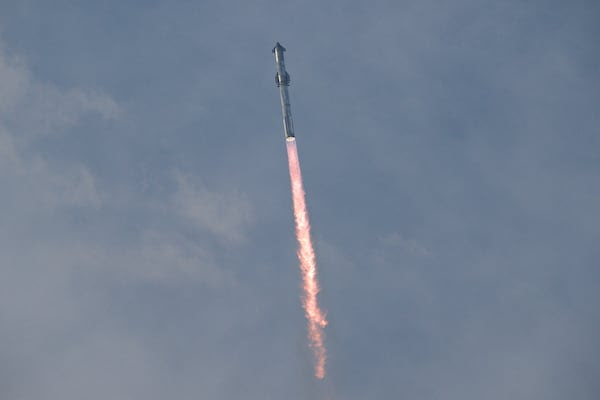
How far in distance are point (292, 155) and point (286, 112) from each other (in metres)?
10.3

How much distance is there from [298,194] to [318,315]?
73.0ft

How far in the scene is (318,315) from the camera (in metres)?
159

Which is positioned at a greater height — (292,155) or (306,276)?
(292,155)

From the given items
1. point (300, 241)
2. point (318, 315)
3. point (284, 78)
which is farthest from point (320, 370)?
point (284, 78)

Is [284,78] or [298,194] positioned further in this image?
[298,194]

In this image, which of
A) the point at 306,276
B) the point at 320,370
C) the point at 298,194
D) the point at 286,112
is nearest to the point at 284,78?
the point at 286,112

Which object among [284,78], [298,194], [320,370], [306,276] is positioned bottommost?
[320,370]

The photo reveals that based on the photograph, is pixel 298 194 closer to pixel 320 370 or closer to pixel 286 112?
pixel 286 112

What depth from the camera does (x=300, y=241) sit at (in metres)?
158

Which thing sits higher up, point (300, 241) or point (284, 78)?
point (284, 78)

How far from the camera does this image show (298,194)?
15762cm

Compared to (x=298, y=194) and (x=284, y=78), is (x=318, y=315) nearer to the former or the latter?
(x=298, y=194)

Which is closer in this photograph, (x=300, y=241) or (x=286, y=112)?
(x=286, y=112)

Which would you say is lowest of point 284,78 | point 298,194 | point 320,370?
point 320,370
